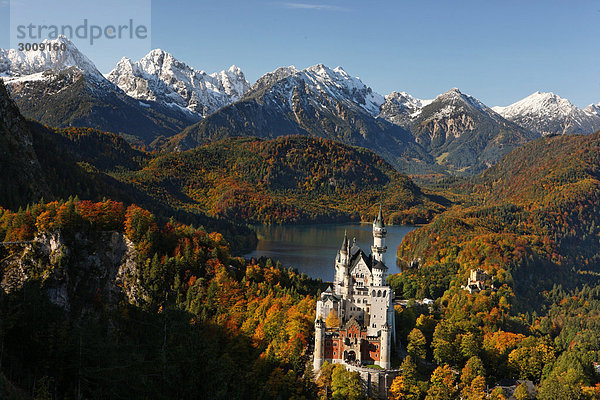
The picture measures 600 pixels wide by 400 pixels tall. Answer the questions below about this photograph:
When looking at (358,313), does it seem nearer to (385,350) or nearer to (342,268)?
(342,268)

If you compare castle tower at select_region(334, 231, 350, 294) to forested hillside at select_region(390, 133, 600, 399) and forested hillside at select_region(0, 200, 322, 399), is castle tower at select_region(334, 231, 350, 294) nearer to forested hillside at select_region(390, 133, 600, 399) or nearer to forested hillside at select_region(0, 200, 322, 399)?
forested hillside at select_region(0, 200, 322, 399)

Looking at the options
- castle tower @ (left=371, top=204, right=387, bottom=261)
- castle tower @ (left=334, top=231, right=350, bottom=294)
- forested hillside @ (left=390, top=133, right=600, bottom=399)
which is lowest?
forested hillside @ (left=390, top=133, right=600, bottom=399)

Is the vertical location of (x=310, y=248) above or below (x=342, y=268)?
below

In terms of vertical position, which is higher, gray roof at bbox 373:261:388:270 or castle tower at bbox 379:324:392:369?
gray roof at bbox 373:261:388:270

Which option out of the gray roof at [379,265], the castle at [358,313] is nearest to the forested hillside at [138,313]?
the castle at [358,313]

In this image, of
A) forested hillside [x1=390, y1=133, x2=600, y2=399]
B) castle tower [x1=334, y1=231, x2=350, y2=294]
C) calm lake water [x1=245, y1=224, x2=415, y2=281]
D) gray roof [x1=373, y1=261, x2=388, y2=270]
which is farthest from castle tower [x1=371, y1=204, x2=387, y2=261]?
calm lake water [x1=245, y1=224, x2=415, y2=281]

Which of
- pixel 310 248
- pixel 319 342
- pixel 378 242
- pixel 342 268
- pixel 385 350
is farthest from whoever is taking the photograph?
pixel 310 248

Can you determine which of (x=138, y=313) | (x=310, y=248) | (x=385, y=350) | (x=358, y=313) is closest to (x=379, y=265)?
(x=358, y=313)

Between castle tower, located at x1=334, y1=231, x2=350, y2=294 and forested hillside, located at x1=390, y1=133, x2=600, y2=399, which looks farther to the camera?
castle tower, located at x1=334, y1=231, x2=350, y2=294

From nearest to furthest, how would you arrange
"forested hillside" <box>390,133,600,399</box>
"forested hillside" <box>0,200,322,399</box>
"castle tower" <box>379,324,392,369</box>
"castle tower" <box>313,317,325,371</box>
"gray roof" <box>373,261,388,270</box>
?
"forested hillside" <box>0,200,322,399</box>, "castle tower" <box>379,324,392,369</box>, "castle tower" <box>313,317,325,371</box>, "forested hillside" <box>390,133,600,399</box>, "gray roof" <box>373,261,388,270</box>

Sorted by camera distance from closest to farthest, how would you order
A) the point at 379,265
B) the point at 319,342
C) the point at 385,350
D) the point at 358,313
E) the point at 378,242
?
the point at 385,350 → the point at 319,342 → the point at 379,265 → the point at 358,313 → the point at 378,242
